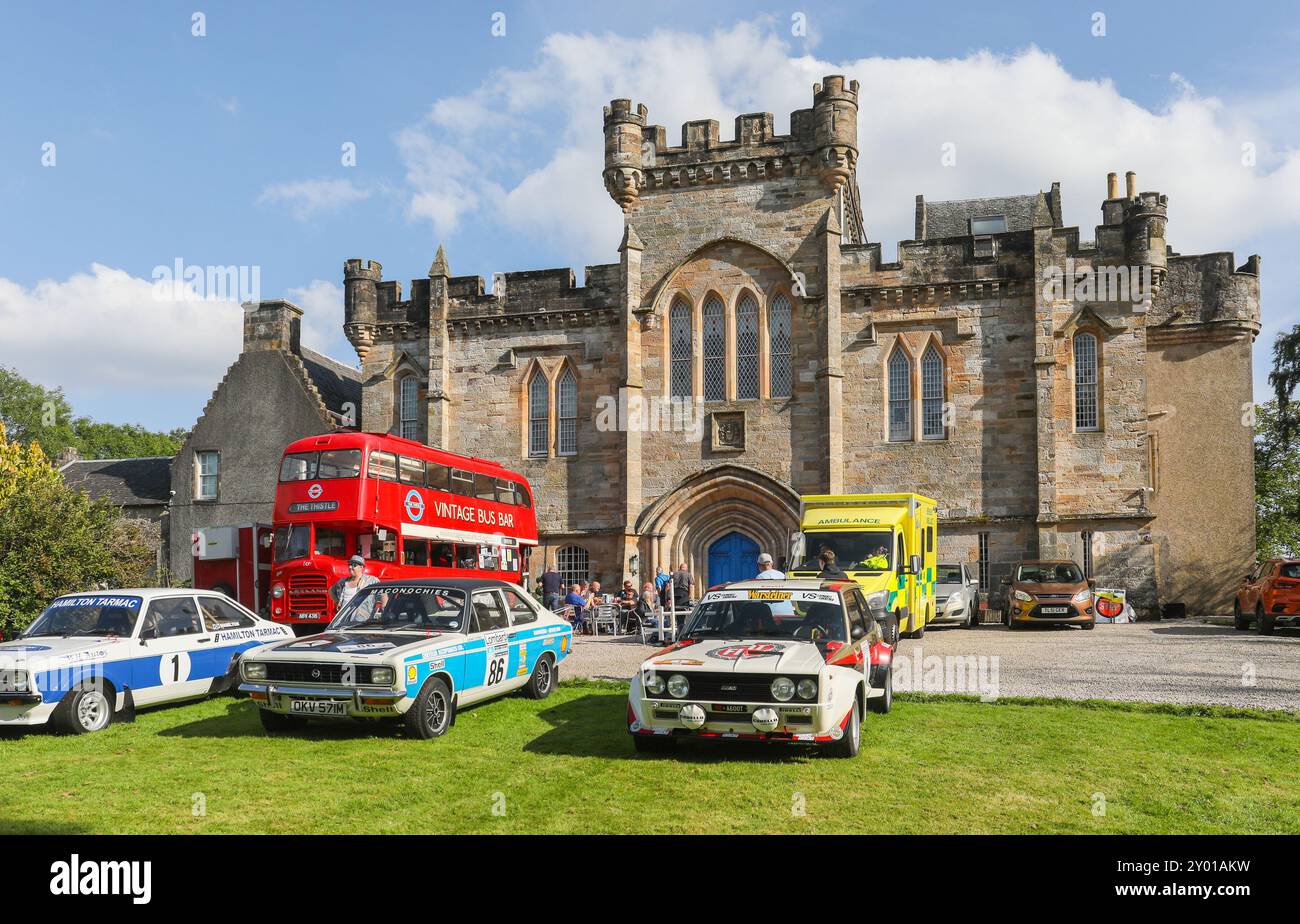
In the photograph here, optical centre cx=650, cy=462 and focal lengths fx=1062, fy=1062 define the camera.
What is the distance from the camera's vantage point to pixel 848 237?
1250 inches

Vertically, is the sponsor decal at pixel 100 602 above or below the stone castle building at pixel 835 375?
below

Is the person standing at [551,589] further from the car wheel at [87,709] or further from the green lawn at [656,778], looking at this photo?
the car wheel at [87,709]

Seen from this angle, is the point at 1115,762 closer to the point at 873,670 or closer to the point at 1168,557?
the point at 873,670

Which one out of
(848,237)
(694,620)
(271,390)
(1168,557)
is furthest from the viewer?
(271,390)

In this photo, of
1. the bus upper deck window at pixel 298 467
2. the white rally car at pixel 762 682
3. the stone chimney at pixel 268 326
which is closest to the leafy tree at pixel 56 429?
the stone chimney at pixel 268 326

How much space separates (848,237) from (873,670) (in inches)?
898

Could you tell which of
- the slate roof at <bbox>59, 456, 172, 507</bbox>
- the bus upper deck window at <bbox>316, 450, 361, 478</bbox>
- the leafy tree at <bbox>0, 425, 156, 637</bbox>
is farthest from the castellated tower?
the slate roof at <bbox>59, 456, 172, 507</bbox>

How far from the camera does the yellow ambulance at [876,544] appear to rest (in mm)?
18344

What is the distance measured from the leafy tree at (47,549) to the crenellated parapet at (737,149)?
54.2 ft

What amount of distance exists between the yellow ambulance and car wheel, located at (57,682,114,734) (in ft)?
34.7

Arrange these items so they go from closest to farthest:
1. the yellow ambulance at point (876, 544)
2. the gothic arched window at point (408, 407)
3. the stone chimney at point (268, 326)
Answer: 1. the yellow ambulance at point (876, 544)
2. the gothic arched window at point (408, 407)
3. the stone chimney at point (268, 326)

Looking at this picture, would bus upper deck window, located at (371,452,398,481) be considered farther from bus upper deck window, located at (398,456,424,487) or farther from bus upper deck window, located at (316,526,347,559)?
bus upper deck window, located at (316,526,347,559)

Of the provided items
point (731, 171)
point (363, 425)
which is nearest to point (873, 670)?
point (731, 171)

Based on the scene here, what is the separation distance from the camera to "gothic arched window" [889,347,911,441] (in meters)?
28.7
